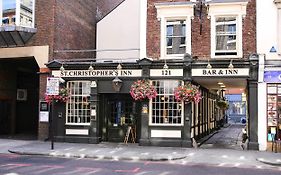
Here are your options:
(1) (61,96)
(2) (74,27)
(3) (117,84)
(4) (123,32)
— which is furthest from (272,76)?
(2) (74,27)

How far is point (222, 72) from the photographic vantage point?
16109mm

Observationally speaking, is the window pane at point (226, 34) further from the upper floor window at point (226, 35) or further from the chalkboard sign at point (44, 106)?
the chalkboard sign at point (44, 106)

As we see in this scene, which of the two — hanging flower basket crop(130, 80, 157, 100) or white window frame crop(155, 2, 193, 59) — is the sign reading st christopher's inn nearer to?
hanging flower basket crop(130, 80, 157, 100)

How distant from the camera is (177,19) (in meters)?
17.2

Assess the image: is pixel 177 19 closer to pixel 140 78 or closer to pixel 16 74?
pixel 140 78

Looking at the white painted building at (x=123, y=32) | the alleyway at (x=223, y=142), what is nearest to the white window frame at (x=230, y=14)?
the alleyway at (x=223, y=142)

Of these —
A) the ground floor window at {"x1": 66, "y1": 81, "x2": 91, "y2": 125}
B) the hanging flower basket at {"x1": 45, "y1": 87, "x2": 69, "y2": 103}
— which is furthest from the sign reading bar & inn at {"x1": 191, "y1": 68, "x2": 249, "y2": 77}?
the hanging flower basket at {"x1": 45, "y1": 87, "x2": 69, "y2": 103}

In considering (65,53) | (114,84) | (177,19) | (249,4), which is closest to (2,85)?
(65,53)

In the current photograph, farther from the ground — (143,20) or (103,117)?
(143,20)

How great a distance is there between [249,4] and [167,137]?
22.7 feet

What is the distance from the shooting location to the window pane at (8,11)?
18.8m

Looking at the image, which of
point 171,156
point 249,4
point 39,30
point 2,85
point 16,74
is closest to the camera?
point 171,156

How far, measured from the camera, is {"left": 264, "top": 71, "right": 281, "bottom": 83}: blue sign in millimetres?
15578

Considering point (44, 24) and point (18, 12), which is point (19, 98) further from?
point (18, 12)
